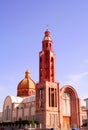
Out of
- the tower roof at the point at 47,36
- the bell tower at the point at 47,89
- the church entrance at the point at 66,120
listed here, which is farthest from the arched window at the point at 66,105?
the tower roof at the point at 47,36

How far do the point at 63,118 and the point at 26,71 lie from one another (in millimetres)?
26485

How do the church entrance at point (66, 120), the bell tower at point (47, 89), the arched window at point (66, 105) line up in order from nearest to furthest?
1. the bell tower at point (47, 89)
2. the church entrance at point (66, 120)
3. the arched window at point (66, 105)

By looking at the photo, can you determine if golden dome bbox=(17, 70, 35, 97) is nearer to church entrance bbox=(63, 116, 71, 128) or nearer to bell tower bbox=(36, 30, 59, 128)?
bell tower bbox=(36, 30, 59, 128)

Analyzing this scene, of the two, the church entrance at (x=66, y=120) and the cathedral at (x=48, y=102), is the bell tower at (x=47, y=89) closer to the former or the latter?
the cathedral at (x=48, y=102)

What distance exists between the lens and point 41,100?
2128 inches

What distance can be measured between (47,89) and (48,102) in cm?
292

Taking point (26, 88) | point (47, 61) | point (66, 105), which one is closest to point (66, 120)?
point (66, 105)

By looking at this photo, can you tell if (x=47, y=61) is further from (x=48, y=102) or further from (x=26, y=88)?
(x=26, y=88)

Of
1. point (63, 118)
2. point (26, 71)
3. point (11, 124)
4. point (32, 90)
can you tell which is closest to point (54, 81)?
point (63, 118)

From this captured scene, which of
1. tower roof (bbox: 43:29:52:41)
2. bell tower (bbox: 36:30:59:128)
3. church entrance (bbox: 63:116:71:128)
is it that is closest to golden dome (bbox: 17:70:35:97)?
bell tower (bbox: 36:30:59:128)

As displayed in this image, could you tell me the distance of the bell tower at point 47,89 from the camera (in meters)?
51.7

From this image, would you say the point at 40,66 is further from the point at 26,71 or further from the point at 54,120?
the point at 26,71

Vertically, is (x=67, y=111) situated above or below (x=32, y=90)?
below

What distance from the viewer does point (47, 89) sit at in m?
53.6
